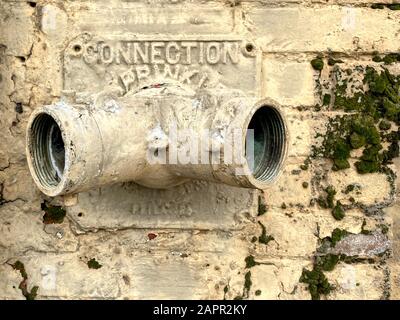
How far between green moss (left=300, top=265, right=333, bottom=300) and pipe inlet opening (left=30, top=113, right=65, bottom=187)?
3.42 ft

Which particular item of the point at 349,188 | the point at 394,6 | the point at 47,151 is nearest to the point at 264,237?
the point at 349,188

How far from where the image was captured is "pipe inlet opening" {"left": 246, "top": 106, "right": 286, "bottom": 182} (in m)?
2.05

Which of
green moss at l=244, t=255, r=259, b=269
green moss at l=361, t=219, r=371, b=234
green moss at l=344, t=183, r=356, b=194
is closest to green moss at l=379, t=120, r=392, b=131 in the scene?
green moss at l=344, t=183, r=356, b=194

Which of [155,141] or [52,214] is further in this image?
[52,214]

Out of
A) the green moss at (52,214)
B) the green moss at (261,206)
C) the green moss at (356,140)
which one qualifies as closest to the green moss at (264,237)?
the green moss at (261,206)

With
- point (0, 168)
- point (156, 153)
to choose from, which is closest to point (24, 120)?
point (0, 168)

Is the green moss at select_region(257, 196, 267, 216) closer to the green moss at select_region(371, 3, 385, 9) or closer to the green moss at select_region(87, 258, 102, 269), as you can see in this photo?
the green moss at select_region(87, 258, 102, 269)

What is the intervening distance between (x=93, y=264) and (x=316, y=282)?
87cm

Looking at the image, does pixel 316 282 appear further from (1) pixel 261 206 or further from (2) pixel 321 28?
(2) pixel 321 28

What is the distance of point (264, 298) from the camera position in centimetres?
247

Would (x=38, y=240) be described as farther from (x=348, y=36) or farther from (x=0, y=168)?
(x=348, y=36)

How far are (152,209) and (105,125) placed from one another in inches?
21.8

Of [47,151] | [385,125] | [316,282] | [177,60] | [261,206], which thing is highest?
[177,60]

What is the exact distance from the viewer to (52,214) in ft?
8.10
